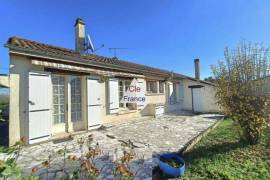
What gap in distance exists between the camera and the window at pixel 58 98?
966 centimetres

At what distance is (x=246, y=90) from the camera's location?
7441 mm

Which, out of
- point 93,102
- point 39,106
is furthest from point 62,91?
point 93,102

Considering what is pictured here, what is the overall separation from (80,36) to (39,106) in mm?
7807

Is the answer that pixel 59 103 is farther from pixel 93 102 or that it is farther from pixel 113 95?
pixel 113 95

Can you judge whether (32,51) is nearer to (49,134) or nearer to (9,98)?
(9,98)

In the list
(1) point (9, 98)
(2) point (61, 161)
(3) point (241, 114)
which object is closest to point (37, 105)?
(1) point (9, 98)

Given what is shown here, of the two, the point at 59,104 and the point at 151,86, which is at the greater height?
the point at 151,86

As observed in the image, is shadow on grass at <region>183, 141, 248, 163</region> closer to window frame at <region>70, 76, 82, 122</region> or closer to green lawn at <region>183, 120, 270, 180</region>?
green lawn at <region>183, 120, 270, 180</region>

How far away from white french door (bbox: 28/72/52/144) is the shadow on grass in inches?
237

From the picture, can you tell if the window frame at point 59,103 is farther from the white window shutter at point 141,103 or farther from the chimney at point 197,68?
the chimney at point 197,68

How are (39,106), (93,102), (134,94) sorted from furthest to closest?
(134,94) < (93,102) < (39,106)

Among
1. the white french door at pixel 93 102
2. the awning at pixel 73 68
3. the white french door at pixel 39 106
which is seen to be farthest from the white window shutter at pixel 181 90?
the white french door at pixel 39 106

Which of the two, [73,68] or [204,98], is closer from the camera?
[73,68]

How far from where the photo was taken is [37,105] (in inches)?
330
